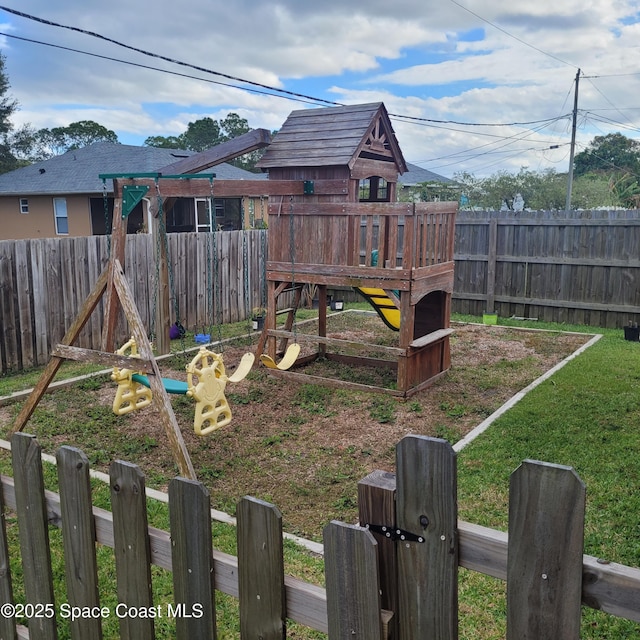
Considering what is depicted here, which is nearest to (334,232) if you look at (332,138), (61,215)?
(332,138)

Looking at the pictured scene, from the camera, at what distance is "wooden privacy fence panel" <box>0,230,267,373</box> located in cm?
777

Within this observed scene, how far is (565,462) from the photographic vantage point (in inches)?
189

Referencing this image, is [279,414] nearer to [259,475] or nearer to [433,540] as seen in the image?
[259,475]

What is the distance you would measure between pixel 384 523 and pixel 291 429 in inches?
181

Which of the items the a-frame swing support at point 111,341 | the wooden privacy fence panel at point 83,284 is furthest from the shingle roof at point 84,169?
the a-frame swing support at point 111,341

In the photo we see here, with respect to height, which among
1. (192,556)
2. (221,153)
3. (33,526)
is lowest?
(33,526)

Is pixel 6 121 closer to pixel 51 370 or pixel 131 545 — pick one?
pixel 51 370

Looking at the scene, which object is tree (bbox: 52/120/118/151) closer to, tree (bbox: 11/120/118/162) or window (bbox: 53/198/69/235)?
tree (bbox: 11/120/118/162)

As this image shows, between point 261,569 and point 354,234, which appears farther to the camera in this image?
point 354,234

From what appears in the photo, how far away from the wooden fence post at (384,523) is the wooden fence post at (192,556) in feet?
1.37

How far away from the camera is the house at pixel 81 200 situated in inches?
899

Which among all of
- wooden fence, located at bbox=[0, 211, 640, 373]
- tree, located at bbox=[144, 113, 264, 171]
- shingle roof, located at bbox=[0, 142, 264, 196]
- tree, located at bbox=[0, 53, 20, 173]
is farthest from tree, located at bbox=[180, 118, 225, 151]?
wooden fence, located at bbox=[0, 211, 640, 373]

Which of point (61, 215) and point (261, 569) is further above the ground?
point (61, 215)

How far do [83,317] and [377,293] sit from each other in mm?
3960
